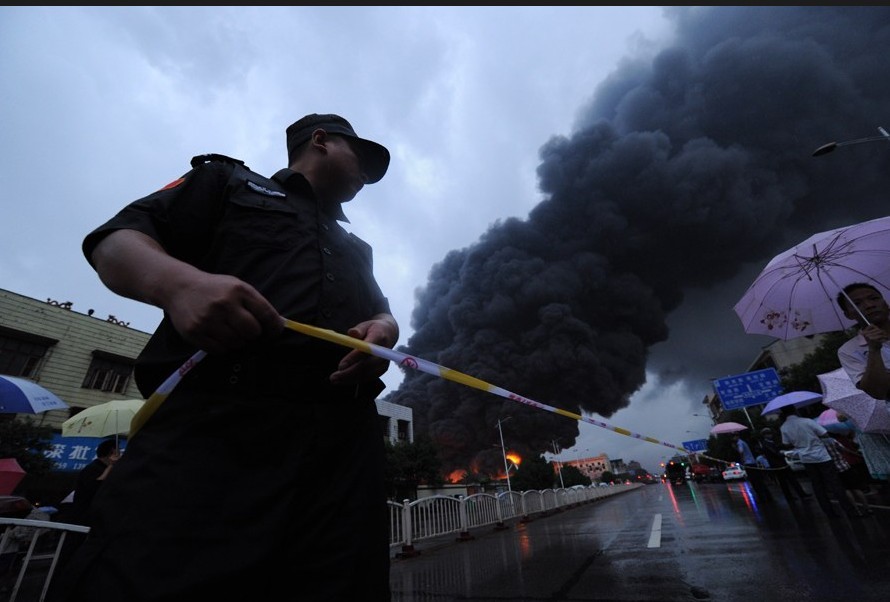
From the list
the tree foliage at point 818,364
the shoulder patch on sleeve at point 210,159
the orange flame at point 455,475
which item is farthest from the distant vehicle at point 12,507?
the orange flame at point 455,475

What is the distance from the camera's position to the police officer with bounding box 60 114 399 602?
29.2 inches

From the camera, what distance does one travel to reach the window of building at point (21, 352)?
40.9ft

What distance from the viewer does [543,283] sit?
139 feet

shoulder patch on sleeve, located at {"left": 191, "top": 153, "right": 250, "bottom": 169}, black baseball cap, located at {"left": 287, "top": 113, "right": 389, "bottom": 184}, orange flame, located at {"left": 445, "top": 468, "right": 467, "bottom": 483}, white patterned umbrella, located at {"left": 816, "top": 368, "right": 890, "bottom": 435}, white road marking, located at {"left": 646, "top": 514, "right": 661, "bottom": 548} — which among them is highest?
orange flame, located at {"left": 445, "top": 468, "right": 467, "bottom": 483}

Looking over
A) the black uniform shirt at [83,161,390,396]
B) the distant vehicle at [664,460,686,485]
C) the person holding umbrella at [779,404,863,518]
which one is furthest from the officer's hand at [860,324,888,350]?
the distant vehicle at [664,460,686,485]

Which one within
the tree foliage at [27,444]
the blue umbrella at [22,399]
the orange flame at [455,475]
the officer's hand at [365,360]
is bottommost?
the officer's hand at [365,360]

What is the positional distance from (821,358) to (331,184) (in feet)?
94.6

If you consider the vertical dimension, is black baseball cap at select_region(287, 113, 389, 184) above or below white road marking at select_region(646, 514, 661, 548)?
above

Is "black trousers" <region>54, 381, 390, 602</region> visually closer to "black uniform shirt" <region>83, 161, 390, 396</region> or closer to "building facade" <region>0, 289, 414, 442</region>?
"black uniform shirt" <region>83, 161, 390, 396</region>

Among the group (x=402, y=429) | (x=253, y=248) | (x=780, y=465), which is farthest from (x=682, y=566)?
(x=402, y=429)

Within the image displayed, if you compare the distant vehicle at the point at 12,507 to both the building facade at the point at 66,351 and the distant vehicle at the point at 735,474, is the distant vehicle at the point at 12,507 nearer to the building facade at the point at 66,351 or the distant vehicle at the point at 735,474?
the building facade at the point at 66,351

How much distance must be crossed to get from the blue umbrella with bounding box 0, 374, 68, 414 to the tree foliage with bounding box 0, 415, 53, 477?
6.83 metres

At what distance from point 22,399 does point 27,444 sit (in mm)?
7755

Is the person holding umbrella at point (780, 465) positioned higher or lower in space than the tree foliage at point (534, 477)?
lower
